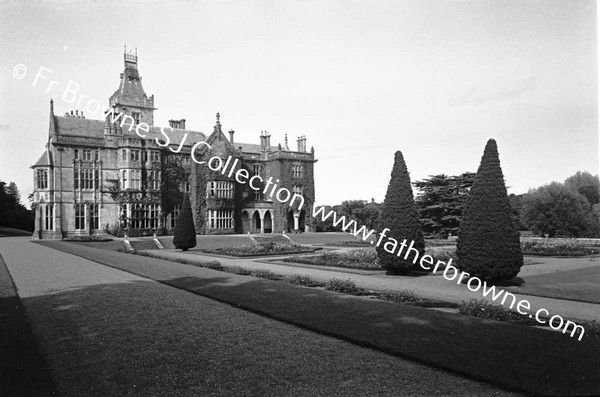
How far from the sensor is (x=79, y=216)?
45.6 m

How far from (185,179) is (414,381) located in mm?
46495

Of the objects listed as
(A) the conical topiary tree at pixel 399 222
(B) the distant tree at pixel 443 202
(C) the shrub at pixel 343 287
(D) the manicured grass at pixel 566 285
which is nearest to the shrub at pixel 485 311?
(C) the shrub at pixel 343 287

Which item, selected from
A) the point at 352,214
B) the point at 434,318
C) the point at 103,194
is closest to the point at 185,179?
the point at 103,194

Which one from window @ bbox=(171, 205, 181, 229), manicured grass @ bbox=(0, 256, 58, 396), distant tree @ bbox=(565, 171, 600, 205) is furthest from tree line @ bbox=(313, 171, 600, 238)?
A: manicured grass @ bbox=(0, 256, 58, 396)

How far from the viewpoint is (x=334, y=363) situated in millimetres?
6688

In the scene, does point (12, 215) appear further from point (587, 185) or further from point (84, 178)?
point (587, 185)

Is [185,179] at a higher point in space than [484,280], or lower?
higher

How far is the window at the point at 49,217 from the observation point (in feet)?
147

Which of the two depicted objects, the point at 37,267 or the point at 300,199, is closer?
the point at 37,267

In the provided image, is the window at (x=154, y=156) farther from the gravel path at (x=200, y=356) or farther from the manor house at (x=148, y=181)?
the gravel path at (x=200, y=356)

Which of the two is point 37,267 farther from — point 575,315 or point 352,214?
point 352,214

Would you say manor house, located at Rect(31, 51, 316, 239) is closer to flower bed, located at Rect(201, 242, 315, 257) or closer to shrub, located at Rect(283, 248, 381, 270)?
flower bed, located at Rect(201, 242, 315, 257)

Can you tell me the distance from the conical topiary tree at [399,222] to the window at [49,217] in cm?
3746

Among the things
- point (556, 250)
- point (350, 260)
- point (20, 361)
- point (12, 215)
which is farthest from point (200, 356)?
point (12, 215)
